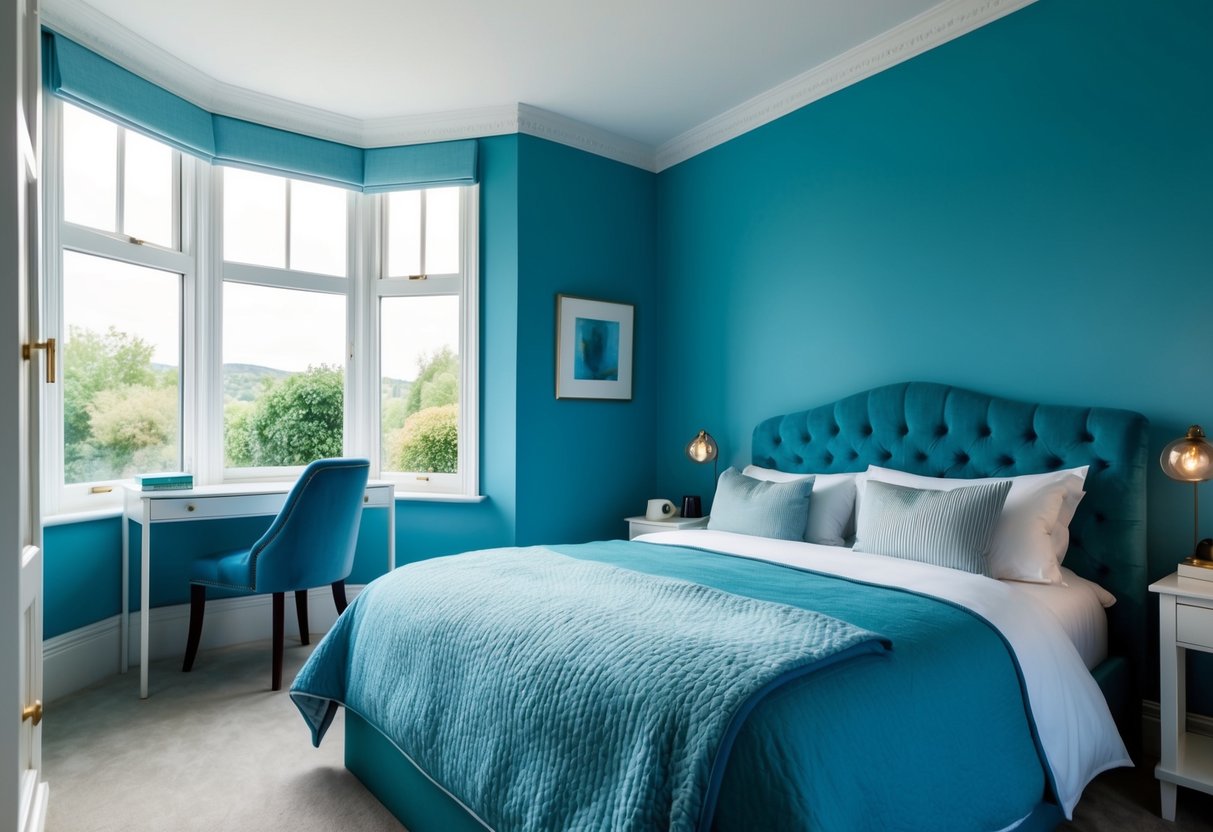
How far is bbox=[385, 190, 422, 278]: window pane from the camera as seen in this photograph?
414 cm

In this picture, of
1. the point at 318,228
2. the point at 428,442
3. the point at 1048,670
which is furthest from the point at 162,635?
the point at 1048,670

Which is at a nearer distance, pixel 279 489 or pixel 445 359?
pixel 279 489

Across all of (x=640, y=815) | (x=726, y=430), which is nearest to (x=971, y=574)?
(x=640, y=815)

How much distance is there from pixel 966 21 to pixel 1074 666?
2371 mm

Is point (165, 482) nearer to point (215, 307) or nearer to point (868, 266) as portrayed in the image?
point (215, 307)

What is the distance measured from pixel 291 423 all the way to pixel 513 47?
2.25 meters

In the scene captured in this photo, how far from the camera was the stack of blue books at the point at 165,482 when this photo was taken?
3055 millimetres

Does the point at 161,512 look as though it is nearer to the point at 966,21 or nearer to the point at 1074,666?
the point at 1074,666

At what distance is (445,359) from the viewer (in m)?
4.08

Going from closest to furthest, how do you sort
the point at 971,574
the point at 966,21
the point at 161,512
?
the point at 971,574 < the point at 966,21 < the point at 161,512

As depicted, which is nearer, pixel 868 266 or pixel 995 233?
pixel 995 233

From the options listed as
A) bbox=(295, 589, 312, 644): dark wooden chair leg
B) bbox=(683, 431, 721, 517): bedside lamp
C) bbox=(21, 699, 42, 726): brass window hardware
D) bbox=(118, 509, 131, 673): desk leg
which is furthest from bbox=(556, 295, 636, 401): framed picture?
bbox=(21, 699, 42, 726): brass window hardware

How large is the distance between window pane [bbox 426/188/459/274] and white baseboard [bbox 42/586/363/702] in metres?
1.86

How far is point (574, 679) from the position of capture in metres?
1.49
